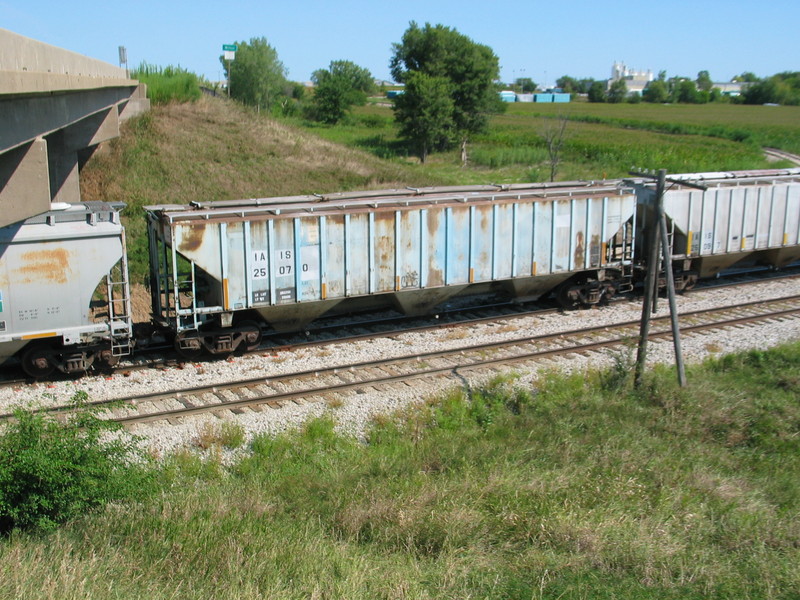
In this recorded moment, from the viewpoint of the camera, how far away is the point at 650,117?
4072 inches

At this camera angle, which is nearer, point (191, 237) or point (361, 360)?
point (191, 237)

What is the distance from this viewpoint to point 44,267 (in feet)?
44.3

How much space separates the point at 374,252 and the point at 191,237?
13.8 ft

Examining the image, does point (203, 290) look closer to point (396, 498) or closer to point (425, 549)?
point (396, 498)

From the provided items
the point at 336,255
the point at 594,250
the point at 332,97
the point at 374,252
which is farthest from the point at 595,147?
the point at 336,255

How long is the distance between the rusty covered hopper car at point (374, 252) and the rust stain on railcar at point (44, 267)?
6.58ft

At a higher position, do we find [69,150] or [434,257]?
[69,150]

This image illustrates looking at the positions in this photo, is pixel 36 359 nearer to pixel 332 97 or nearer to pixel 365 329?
pixel 365 329

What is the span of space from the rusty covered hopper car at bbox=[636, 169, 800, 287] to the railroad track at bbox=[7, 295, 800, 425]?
2671 mm

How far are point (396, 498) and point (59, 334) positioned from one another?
313 inches

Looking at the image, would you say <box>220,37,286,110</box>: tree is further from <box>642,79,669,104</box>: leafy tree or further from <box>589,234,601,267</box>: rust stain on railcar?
<box>642,79,669,104</box>: leafy tree

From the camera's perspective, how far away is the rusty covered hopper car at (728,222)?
2130 centimetres

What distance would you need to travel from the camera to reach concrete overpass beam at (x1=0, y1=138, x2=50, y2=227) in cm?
1197

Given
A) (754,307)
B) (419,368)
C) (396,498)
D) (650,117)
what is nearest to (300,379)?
(419,368)
